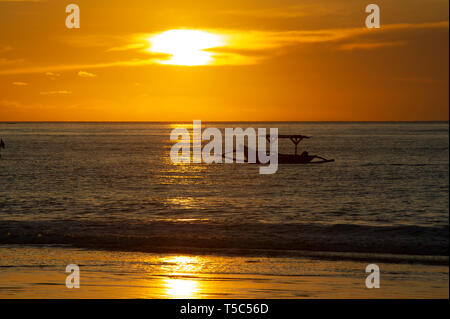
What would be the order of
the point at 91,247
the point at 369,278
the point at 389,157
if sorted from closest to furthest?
1. the point at 369,278
2. the point at 91,247
3. the point at 389,157

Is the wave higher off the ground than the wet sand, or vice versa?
the wave

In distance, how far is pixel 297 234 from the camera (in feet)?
90.0

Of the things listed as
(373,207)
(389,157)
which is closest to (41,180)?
(373,207)

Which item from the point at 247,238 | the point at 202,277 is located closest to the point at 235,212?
the point at 247,238

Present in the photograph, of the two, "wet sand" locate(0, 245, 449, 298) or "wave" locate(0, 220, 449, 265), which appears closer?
"wet sand" locate(0, 245, 449, 298)

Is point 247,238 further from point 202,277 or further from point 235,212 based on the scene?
point 235,212

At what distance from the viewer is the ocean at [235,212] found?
23.8 m

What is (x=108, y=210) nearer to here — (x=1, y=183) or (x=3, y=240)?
(x=3, y=240)

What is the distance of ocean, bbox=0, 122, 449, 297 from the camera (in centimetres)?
2375

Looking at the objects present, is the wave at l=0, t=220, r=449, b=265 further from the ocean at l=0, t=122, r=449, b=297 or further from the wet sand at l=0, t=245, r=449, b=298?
the wet sand at l=0, t=245, r=449, b=298

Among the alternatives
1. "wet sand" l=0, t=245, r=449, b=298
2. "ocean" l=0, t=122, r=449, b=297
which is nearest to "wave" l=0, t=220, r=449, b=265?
"ocean" l=0, t=122, r=449, b=297

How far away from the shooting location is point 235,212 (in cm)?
3788
